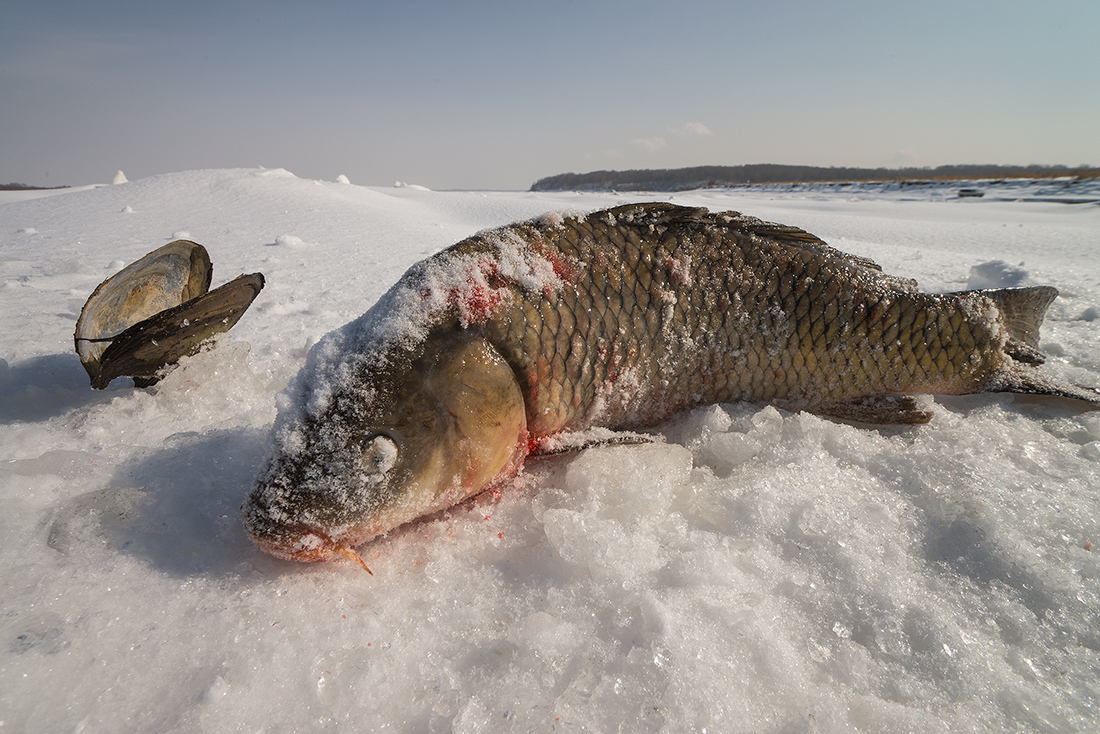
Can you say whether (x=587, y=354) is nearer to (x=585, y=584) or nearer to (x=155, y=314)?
(x=585, y=584)

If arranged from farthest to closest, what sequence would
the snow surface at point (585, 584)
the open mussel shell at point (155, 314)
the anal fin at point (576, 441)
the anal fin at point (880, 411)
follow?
the anal fin at point (880, 411) → the open mussel shell at point (155, 314) → the anal fin at point (576, 441) → the snow surface at point (585, 584)

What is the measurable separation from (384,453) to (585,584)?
2.32 feet

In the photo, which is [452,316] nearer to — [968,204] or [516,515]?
[516,515]

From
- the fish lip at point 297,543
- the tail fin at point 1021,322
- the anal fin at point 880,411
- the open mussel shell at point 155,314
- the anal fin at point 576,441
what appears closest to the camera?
the fish lip at point 297,543

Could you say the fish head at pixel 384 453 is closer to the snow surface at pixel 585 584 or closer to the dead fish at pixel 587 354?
the dead fish at pixel 587 354

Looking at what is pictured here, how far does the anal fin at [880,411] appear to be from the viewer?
2336 millimetres

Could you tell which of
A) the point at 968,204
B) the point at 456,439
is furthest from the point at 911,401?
the point at 968,204

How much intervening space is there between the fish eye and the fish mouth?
0.23 m

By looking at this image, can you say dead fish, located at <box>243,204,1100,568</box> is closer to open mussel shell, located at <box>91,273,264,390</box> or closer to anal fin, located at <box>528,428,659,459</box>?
anal fin, located at <box>528,428,659,459</box>

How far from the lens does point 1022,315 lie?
8.30ft

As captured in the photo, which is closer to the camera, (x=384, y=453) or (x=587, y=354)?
(x=384, y=453)

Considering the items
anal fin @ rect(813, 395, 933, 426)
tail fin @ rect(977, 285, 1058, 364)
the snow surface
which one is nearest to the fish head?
the snow surface

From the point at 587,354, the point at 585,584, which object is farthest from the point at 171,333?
the point at 585,584

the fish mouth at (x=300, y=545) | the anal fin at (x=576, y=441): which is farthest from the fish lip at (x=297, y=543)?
the anal fin at (x=576, y=441)
